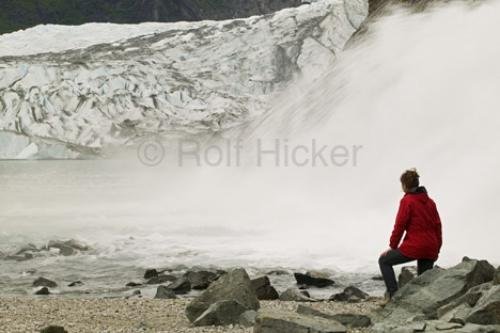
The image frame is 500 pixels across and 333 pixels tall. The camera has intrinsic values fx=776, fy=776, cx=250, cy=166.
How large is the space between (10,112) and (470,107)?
83737 millimetres

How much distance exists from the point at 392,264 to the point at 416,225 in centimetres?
66

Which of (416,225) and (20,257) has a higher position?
(416,225)

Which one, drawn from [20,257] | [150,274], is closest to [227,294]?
[150,274]

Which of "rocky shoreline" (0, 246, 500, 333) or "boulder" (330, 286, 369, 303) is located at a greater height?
"rocky shoreline" (0, 246, 500, 333)

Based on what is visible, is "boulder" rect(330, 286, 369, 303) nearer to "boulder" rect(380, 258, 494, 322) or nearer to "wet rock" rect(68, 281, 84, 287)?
"boulder" rect(380, 258, 494, 322)

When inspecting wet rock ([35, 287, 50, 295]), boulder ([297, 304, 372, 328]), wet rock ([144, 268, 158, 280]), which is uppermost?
boulder ([297, 304, 372, 328])

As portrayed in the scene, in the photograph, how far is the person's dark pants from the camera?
10914mm

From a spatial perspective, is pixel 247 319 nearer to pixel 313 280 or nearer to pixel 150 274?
pixel 313 280

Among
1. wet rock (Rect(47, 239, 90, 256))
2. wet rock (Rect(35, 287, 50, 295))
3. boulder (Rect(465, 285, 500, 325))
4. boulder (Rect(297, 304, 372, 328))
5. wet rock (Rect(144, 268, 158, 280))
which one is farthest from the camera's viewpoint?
wet rock (Rect(47, 239, 90, 256))

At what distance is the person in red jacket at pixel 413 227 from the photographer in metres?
10.8

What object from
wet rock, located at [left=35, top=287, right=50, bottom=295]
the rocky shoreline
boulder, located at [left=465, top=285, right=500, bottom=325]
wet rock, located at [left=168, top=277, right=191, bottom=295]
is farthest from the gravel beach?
boulder, located at [left=465, top=285, right=500, bottom=325]

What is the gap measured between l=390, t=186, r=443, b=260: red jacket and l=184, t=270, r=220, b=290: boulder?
6667mm

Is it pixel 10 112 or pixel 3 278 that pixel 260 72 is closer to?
pixel 10 112

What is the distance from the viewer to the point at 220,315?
1066 cm
